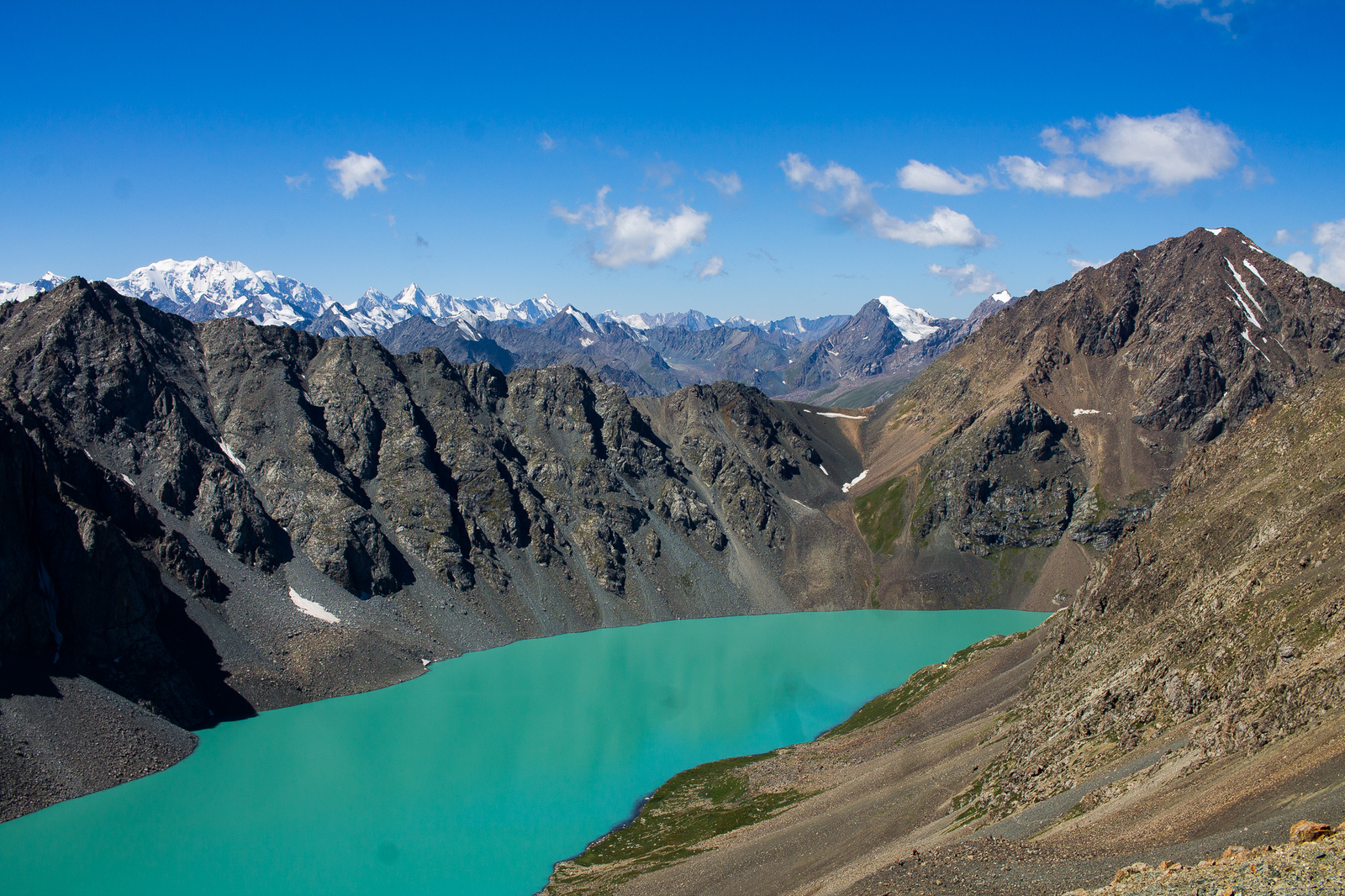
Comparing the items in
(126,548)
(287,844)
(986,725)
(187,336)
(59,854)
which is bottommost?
(986,725)

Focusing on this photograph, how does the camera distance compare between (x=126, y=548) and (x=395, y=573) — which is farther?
(x=395, y=573)

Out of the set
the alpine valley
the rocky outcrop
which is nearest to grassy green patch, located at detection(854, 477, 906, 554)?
the alpine valley

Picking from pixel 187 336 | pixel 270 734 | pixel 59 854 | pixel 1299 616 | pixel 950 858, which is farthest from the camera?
pixel 187 336

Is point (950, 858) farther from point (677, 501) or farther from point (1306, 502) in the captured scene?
point (677, 501)

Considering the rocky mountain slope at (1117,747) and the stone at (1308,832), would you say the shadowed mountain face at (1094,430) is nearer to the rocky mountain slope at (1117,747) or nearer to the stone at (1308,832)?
the rocky mountain slope at (1117,747)

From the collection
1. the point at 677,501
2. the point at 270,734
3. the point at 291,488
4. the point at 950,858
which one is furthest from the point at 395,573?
the point at 950,858

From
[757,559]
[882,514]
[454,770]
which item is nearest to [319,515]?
[454,770]
